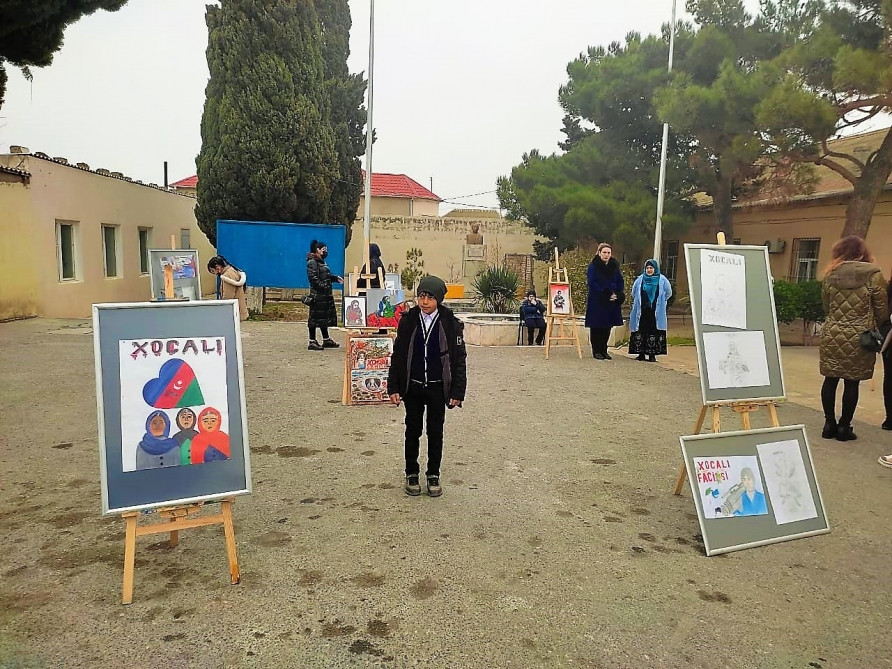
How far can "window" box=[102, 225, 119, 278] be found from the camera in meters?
15.9

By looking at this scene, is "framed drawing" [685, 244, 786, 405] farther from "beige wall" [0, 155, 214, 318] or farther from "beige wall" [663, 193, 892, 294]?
"beige wall" [0, 155, 214, 318]

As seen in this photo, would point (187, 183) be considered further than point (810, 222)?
Yes

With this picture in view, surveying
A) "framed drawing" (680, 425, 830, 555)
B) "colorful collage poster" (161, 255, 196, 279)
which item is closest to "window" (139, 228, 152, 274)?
"colorful collage poster" (161, 255, 196, 279)

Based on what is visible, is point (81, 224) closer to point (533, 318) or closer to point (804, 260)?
point (533, 318)

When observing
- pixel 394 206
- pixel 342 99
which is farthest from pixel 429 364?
pixel 394 206

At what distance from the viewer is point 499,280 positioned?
1444cm

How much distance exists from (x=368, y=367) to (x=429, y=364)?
2564 millimetres

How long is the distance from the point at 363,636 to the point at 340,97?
18232mm

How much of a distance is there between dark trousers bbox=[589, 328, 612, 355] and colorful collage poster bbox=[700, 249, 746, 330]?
5.78m

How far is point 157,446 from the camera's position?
2.99m

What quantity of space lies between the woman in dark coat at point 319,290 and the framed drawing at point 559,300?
345 centimetres

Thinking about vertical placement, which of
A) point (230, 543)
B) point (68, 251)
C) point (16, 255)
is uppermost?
point (68, 251)

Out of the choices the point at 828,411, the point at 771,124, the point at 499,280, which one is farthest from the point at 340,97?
the point at 828,411

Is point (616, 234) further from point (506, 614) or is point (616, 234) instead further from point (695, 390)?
point (506, 614)
